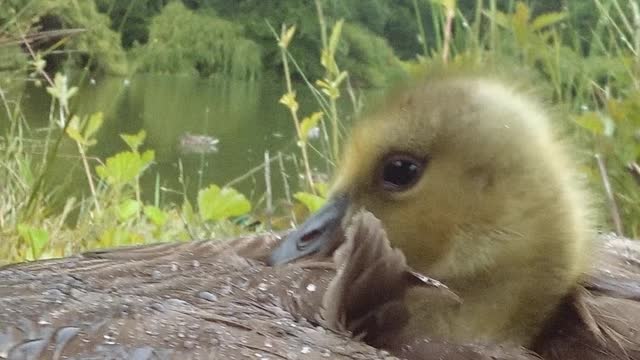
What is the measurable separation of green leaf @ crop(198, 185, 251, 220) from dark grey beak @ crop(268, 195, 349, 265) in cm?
71

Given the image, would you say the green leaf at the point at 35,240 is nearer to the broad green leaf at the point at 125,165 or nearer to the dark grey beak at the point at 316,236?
the broad green leaf at the point at 125,165

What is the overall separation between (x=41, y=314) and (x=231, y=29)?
561 cm

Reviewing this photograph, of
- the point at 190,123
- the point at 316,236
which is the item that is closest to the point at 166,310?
the point at 316,236

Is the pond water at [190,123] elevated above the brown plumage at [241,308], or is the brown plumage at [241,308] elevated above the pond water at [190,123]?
the brown plumage at [241,308]

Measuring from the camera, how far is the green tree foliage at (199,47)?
5644 mm

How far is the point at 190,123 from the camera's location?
650cm

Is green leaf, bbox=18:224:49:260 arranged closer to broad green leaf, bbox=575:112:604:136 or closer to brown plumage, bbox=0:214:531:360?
brown plumage, bbox=0:214:531:360

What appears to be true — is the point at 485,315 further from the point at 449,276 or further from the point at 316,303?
the point at 316,303

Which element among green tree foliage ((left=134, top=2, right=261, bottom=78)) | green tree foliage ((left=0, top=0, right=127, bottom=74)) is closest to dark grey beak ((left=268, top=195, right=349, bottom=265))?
green tree foliage ((left=0, top=0, right=127, bottom=74))

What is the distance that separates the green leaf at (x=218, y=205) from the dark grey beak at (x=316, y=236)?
708 mm

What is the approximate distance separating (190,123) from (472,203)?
221 inches

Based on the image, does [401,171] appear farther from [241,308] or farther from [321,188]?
[321,188]

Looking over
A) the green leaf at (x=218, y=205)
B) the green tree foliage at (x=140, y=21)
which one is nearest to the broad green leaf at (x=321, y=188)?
the green leaf at (x=218, y=205)

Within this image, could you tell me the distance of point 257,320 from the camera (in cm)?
82
